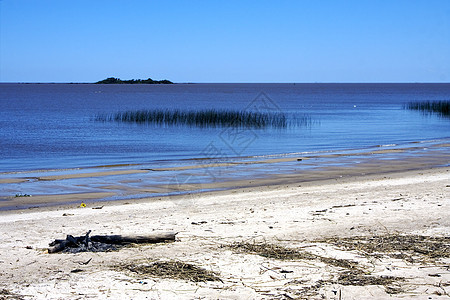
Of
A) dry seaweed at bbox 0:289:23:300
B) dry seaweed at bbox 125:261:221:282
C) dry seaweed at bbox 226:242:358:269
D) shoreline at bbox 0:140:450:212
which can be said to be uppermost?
dry seaweed at bbox 226:242:358:269

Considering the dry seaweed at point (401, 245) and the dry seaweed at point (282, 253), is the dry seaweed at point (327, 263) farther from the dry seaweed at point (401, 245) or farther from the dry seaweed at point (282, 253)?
the dry seaweed at point (401, 245)

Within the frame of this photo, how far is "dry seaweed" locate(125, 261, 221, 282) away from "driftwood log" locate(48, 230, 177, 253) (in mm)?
1035

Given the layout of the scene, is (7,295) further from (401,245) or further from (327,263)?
(401,245)

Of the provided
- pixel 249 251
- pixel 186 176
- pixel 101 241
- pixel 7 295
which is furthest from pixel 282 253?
pixel 186 176

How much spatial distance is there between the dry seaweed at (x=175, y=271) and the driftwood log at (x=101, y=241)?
1035mm

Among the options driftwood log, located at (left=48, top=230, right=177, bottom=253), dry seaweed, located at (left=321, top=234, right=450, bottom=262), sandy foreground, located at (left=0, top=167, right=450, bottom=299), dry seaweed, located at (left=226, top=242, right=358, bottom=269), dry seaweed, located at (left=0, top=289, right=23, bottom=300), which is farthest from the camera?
driftwood log, located at (left=48, top=230, right=177, bottom=253)

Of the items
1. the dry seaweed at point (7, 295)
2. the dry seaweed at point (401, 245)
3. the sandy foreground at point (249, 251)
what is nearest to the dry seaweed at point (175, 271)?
the sandy foreground at point (249, 251)

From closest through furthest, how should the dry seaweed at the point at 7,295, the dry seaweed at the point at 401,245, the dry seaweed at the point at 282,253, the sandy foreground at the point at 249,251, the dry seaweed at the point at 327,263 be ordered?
the dry seaweed at the point at 7,295 < the sandy foreground at the point at 249,251 < the dry seaweed at the point at 327,263 < the dry seaweed at the point at 282,253 < the dry seaweed at the point at 401,245

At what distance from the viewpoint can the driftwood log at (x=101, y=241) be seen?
7.75 meters

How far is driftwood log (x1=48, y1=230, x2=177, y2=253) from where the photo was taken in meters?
7.75

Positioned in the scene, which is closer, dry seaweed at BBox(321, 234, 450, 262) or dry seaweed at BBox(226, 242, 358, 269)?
dry seaweed at BBox(226, 242, 358, 269)

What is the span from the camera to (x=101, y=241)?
317 inches

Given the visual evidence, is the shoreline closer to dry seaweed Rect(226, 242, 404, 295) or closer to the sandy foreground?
the sandy foreground

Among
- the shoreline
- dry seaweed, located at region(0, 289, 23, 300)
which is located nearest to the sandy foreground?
dry seaweed, located at region(0, 289, 23, 300)
